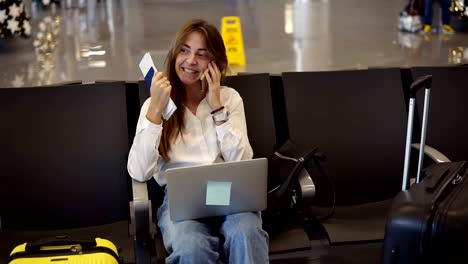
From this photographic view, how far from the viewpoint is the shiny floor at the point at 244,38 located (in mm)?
7156

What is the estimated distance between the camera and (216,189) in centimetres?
240

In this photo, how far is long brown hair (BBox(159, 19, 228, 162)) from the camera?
2684 mm

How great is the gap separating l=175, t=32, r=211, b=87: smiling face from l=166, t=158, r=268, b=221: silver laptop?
19.5 inches

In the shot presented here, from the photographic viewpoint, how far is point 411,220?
2.19 m

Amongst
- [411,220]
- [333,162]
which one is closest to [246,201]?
[411,220]

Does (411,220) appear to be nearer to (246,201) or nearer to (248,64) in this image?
(246,201)

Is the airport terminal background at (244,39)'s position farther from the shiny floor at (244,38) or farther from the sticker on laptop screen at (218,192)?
the sticker on laptop screen at (218,192)

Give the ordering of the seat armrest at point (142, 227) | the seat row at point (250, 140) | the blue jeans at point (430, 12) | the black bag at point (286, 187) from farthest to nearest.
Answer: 1. the blue jeans at point (430, 12)
2. the seat row at point (250, 140)
3. the black bag at point (286, 187)
4. the seat armrest at point (142, 227)

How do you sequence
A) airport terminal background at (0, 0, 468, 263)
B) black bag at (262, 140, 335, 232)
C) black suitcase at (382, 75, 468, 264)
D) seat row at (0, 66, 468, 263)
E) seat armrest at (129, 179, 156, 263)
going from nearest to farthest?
black suitcase at (382, 75, 468, 264)
seat armrest at (129, 179, 156, 263)
black bag at (262, 140, 335, 232)
seat row at (0, 66, 468, 263)
airport terminal background at (0, 0, 468, 263)

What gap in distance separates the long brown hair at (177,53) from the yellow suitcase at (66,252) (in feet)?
1.55

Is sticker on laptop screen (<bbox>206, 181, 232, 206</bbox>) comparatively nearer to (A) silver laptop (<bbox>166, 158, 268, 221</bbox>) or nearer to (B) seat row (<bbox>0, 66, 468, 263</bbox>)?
(A) silver laptop (<bbox>166, 158, 268, 221</bbox>)

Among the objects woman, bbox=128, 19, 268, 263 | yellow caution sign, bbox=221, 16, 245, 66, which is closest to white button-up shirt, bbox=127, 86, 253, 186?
woman, bbox=128, 19, 268, 263

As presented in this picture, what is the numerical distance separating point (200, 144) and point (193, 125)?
0.28 feet

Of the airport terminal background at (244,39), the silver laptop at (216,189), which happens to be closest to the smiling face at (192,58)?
the silver laptop at (216,189)
